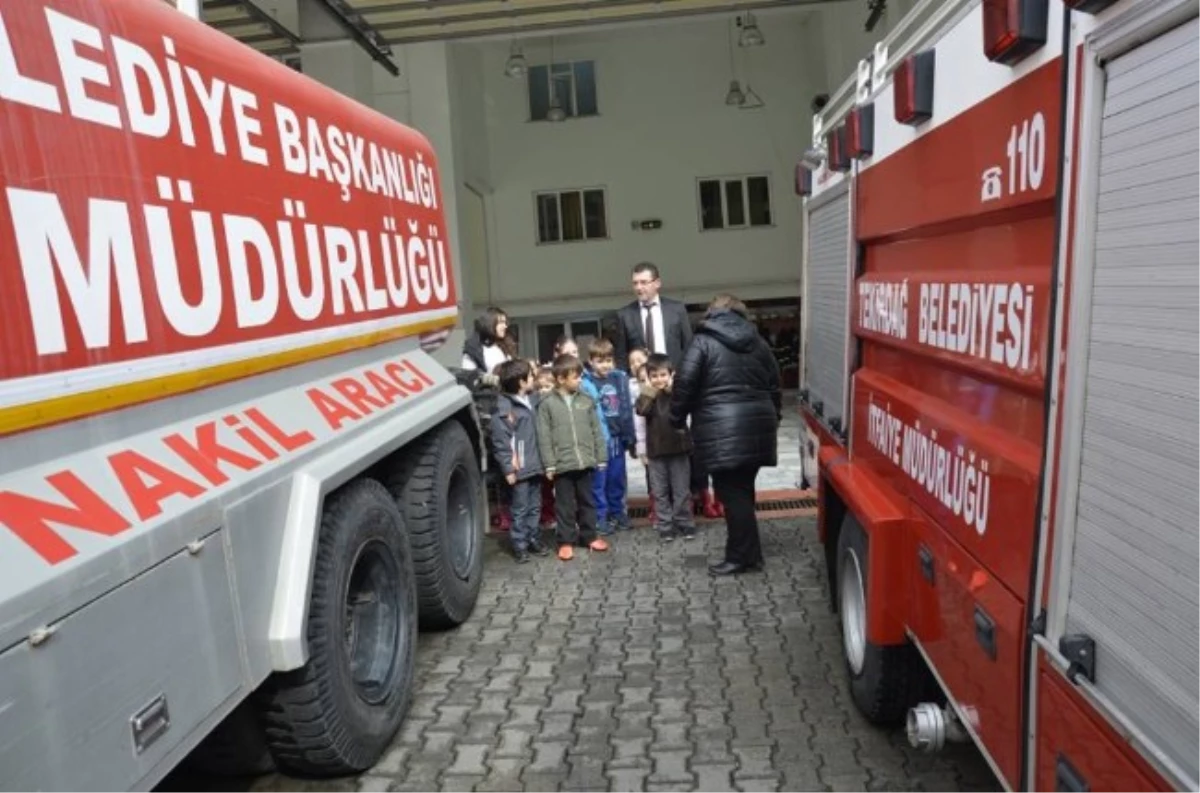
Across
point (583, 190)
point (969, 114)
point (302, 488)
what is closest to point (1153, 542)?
point (969, 114)

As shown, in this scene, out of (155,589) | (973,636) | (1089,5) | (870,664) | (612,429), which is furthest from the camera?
(612,429)

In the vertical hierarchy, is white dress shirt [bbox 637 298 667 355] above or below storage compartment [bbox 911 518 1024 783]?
above

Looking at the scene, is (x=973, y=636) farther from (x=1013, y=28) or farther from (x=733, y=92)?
(x=733, y=92)

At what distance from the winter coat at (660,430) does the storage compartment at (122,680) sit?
13.3 feet

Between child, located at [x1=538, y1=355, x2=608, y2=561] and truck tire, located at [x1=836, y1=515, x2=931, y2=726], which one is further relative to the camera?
child, located at [x1=538, y1=355, x2=608, y2=561]

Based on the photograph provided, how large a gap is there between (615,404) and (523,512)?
109 cm

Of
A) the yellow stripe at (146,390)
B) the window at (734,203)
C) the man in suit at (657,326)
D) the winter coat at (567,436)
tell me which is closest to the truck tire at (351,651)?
the yellow stripe at (146,390)

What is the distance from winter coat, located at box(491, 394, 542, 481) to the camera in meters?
6.20

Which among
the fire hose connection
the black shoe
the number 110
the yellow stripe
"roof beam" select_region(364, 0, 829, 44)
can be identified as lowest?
the black shoe

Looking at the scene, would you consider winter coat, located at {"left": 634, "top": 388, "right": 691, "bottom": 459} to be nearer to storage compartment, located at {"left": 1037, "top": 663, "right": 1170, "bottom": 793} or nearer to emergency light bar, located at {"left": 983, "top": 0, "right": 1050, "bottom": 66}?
emergency light bar, located at {"left": 983, "top": 0, "right": 1050, "bottom": 66}

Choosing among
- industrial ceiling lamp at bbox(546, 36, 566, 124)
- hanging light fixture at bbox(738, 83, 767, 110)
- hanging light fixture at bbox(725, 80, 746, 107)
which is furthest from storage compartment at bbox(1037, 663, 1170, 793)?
hanging light fixture at bbox(738, 83, 767, 110)

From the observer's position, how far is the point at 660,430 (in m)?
6.41

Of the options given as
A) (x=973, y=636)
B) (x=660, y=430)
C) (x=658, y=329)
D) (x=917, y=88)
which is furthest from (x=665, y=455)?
(x=973, y=636)

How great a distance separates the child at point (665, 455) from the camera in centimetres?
639
